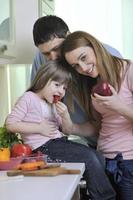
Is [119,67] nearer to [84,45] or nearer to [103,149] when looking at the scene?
[84,45]

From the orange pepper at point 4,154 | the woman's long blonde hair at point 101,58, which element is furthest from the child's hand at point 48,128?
the woman's long blonde hair at point 101,58

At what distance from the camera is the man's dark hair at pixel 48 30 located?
1.52 meters

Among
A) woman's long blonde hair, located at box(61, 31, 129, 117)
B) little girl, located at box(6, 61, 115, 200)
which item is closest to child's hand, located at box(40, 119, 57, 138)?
little girl, located at box(6, 61, 115, 200)

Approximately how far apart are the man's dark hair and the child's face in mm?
210

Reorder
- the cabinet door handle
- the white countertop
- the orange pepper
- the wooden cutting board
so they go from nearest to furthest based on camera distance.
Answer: the white countertop, the wooden cutting board, the orange pepper, the cabinet door handle

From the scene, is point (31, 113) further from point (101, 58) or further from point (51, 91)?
point (101, 58)

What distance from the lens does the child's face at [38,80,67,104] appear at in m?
1.40

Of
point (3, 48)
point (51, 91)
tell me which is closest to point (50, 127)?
point (51, 91)

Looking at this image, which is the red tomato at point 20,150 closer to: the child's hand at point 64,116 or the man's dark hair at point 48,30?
the child's hand at point 64,116

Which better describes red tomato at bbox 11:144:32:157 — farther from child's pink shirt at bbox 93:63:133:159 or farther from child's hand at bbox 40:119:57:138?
child's pink shirt at bbox 93:63:133:159

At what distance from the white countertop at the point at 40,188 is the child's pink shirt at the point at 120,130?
0.30 metres

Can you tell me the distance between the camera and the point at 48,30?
59.9 inches

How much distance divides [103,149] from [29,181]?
0.42m

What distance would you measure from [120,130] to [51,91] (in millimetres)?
285
